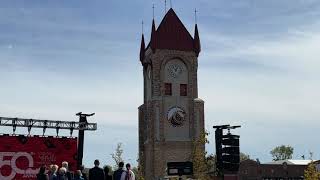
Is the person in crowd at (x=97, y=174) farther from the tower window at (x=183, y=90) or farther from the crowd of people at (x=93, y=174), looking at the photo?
the tower window at (x=183, y=90)

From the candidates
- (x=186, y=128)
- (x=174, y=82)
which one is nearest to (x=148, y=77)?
(x=174, y=82)

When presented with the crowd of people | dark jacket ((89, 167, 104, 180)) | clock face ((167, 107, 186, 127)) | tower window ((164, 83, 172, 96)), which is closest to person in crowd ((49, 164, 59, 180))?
the crowd of people

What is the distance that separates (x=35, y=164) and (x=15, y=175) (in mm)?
1928

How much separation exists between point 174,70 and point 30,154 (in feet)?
94.1

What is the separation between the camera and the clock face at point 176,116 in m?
66.4

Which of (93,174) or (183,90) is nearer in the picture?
(93,174)

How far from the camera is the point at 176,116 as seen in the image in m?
66.7

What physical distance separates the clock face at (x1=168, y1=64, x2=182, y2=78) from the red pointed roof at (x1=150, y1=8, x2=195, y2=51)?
225 centimetres

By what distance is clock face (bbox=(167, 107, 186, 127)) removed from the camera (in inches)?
2616

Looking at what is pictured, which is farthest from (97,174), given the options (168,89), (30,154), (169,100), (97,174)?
(168,89)

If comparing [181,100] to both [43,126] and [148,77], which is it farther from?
[43,126]

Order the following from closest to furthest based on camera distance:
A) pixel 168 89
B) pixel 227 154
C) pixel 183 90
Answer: pixel 227 154
pixel 168 89
pixel 183 90

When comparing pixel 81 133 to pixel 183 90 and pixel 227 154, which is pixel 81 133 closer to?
pixel 227 154

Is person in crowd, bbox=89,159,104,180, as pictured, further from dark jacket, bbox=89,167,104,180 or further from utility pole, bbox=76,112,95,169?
utility pole, bbox=76,112,95,169
